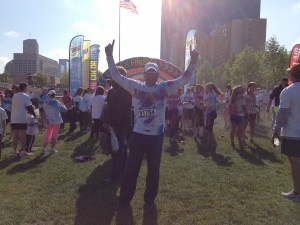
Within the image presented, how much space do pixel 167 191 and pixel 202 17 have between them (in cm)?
15589

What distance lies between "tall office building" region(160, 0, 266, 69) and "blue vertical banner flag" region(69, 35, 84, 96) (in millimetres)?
119675

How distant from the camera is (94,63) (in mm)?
24484

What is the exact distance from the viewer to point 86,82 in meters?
23.4

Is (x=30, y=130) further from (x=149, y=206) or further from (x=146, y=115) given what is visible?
(x=146, y=115)

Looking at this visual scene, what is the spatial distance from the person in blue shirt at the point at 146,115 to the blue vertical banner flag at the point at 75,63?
1799 cm

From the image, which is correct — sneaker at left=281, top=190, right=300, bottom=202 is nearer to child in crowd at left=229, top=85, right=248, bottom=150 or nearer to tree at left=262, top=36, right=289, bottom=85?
child in crowd at left=229, top=85, right=248, bottom=150

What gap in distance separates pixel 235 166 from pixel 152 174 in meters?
3.67

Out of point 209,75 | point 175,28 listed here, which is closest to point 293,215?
point 209,75

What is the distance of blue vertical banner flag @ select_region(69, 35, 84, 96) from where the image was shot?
73.0 ft

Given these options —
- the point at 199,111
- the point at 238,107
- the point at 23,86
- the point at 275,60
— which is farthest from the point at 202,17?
the point at 23,86

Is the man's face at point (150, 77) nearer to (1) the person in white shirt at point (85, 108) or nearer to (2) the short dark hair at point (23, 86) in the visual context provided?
(2) the short dark hair at point (23, 86)

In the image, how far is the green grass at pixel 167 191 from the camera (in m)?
4.80

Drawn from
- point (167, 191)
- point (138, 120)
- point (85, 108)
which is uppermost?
point (138, 120)

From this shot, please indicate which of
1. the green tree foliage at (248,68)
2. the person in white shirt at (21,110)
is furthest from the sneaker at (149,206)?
the green tree foliage at (248,68)
